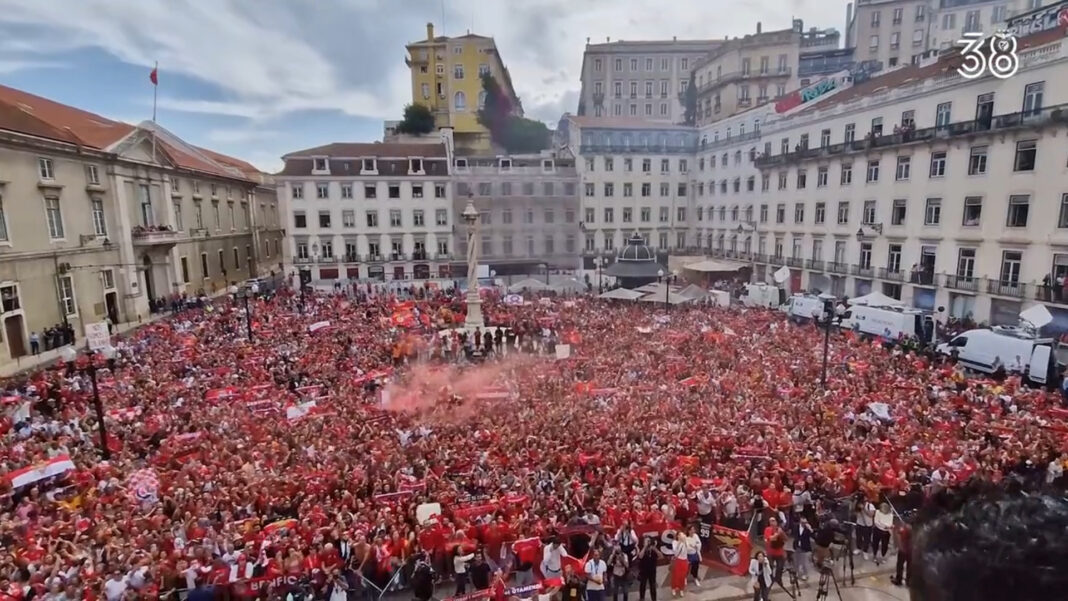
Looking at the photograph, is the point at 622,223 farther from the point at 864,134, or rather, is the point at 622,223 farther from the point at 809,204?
the point at 864,134

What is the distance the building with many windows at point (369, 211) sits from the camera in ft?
174

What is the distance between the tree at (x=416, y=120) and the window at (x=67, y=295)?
4361 centimetres

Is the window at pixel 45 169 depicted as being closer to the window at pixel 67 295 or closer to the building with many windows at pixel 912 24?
the window at pixel 67 295

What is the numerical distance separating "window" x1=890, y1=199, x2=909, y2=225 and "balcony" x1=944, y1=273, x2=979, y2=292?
4.98m

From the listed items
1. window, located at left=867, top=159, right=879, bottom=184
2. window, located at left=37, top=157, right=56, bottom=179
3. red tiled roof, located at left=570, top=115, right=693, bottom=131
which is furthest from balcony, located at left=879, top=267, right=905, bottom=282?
window, located at left=37, top=157, right=56, bottom=179

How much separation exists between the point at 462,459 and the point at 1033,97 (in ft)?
114

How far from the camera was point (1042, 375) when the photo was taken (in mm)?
21328

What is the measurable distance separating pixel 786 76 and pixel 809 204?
2133 cm

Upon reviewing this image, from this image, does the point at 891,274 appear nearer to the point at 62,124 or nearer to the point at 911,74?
the point at 911,74

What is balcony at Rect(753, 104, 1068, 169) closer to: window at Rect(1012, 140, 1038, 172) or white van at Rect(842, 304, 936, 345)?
window at Rect(1012, 140, 1038, 172)

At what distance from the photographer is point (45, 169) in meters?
31.0

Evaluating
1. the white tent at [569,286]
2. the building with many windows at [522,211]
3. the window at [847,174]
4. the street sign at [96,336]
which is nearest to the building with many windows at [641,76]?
the building with many windows at [522,211]

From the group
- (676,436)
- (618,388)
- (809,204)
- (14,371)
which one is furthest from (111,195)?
(809,204)

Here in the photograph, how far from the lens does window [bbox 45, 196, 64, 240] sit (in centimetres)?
3114
